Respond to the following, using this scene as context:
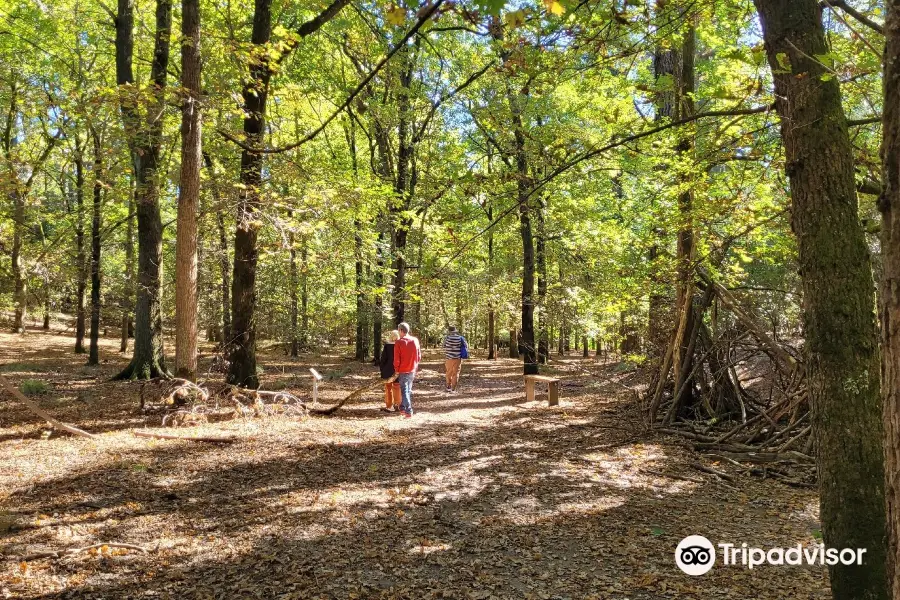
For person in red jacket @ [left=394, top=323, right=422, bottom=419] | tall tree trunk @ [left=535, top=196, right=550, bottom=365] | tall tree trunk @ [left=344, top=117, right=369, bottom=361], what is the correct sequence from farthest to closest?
1. tall tree trunk @ [left=344, top=117, right=369, bottom=361]
2. tall tree trunk @ [left=535, top=196, right=550, bottom=365]
3. person in red jacket @ [left=394, top=323, right=422, bottom=419]

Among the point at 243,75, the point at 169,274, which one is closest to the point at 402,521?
the point at 243,75

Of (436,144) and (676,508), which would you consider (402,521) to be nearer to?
(676,508)

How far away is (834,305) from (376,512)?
429 cm

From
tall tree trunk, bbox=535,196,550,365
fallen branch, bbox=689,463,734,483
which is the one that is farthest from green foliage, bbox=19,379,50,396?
tall tree trunk, bbox=535,196,550,365

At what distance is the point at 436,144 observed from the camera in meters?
21.1

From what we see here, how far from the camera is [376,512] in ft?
17.3

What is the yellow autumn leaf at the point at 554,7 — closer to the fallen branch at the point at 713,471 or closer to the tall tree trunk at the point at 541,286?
the fallen branch at the point at 713,471

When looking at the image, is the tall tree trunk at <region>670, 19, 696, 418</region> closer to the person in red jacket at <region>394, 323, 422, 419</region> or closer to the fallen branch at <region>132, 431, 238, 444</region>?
→ the person in red jacket at <region>394, 323, 422, 419</region>

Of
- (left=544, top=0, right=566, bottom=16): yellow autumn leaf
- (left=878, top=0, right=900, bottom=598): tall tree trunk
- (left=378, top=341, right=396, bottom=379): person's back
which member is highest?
(left=544, top=0, right=566, bottom=16): yellow autumn leaf

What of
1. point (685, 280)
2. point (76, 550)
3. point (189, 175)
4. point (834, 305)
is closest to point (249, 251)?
point (189, 175)

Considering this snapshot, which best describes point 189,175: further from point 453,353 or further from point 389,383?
point 453,353

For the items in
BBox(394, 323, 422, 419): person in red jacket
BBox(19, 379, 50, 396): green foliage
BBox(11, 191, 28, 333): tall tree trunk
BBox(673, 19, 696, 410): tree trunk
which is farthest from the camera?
BBox(11, 191, 28, 333): tall tree trunk

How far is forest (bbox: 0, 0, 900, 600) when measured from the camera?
3104 mm

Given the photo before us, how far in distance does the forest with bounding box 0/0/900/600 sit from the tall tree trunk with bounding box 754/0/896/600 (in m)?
0.02
